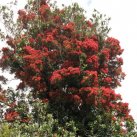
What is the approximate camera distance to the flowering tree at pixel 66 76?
38.6m

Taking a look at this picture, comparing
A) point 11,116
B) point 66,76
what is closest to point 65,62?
point 66,76

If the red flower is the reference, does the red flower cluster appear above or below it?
above

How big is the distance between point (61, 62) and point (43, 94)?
2818 mm

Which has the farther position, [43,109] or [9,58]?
[9,58]

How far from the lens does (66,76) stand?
127 feet

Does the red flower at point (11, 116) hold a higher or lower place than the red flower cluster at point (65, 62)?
lower

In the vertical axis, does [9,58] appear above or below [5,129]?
above

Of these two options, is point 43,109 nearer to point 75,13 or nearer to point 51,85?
point 51,85

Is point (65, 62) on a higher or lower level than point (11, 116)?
higher

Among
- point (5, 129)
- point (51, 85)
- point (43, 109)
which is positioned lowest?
point (5, 129)

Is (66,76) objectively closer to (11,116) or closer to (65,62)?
(65,62)

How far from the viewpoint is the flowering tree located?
3859 centimetres

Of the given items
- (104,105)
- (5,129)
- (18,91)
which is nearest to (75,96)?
(104,105)

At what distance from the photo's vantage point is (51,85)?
40656mm
